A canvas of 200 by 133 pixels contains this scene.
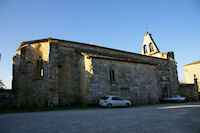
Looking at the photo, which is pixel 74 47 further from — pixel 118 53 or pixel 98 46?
pixel 118 53

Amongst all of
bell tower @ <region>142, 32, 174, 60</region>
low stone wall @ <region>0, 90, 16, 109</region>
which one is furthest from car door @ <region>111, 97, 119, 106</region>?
bell tower @ <region>142, 32, 174, 60</region>

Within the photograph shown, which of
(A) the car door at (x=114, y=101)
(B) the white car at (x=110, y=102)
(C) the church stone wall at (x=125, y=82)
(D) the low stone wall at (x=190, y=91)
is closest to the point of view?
(B) the white car at (x=110, y=102)

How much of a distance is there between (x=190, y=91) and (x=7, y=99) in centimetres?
2953

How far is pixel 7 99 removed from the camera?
1413 centimetres

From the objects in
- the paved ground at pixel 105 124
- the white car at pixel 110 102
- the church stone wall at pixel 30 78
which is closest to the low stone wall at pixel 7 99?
the church stone wall at pixel 30 78

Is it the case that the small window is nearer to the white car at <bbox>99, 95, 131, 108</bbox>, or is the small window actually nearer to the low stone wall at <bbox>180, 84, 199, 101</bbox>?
the white car at <bbox>99, 95, 131, 108</bbox>

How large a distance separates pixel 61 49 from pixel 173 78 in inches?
840

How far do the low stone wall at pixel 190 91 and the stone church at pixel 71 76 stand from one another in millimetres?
10158

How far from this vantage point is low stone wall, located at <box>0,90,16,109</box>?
13.8 meters

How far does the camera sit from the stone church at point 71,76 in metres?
15.0

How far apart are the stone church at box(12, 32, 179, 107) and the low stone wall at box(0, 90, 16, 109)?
567 millimetres

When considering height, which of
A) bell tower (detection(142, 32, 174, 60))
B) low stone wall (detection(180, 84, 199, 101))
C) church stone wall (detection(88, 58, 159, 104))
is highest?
bell tower (detection(142, 32, 174, 60))

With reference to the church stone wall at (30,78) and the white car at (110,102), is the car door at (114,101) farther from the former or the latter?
the church stone wall at (30,78)

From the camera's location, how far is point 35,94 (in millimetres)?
15281
